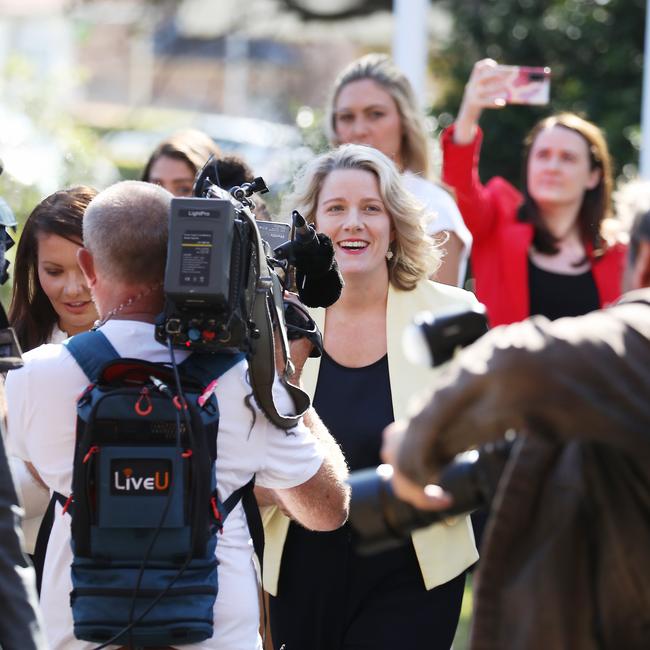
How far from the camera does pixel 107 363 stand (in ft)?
9.94

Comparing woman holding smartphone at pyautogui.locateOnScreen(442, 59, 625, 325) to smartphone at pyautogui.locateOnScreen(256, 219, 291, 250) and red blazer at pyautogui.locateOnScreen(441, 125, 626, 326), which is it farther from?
smartphone at pyautogui.locateOnScreen(256, 219, 291, 250)

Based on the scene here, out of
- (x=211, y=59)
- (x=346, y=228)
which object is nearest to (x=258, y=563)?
(x=346, y=228)

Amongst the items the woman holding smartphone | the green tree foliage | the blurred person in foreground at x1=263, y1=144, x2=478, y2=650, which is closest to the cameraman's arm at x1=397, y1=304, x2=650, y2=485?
A: the blurred person in foreground at x1=263, y1=144, x2=478, y2=650

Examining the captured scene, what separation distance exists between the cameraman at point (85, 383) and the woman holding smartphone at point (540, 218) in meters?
2.96

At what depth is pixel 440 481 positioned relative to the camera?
2613 mm

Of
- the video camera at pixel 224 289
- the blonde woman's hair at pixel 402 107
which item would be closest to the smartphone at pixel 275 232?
the video camera at pixel 224 289

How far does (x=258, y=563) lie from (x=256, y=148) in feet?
37.5

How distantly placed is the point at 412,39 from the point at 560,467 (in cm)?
621

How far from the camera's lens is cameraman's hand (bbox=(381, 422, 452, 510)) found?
8.04 feet

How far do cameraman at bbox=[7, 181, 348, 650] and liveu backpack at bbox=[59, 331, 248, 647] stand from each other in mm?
120

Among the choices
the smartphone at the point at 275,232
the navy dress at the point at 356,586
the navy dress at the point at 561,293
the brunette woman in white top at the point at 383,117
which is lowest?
the navy dress at the point at 356,586

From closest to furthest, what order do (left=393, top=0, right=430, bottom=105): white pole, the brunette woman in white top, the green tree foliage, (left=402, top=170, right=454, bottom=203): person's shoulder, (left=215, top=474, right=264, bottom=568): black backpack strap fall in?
(left=215, top=474, right=264, bottom=568): black backpack strap < (left=402, top=170, right=454, bottom=203): person's shoulder < the brunette woman in white top < (left=393, top=0, right=430, bottom=105): white pole < the green tree foliage

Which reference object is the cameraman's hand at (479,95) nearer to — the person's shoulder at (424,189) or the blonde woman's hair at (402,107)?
the blonde woman's hair at (402,107)

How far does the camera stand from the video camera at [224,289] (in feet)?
9.62
